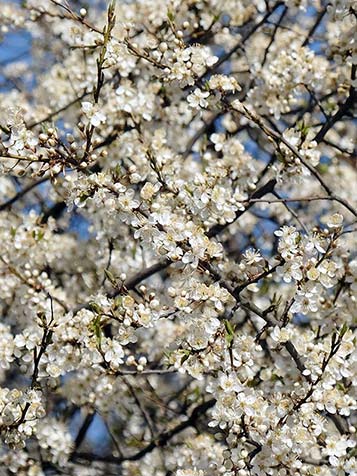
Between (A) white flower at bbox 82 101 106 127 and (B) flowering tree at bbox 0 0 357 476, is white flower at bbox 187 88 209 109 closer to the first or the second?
(B) flowering tree at bbox 0 0 357 476

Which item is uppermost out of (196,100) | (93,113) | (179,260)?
(196,100)

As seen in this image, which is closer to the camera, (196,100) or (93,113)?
(93,113)

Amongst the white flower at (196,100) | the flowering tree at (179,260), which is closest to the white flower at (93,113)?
the flowering tree at (179,260)

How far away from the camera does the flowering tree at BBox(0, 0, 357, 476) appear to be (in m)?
2.80

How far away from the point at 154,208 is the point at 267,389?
0.97 m

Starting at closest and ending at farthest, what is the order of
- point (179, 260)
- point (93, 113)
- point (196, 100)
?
point (179, 260) < point (93, 113) < point (196, 100)

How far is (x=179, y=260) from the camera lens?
2725mm

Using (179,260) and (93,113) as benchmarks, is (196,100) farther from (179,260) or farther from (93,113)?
(179,260)

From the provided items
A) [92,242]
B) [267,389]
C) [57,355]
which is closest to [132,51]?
[57,355]

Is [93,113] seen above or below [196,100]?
below

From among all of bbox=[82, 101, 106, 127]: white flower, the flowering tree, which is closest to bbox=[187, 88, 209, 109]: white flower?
the flowering tree

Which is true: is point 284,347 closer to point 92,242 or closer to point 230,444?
point 230,444

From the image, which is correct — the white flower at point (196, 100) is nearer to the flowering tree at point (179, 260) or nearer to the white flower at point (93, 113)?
the flowering tree at point (179, 260)

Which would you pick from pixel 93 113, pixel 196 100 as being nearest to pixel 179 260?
pixel 93 113
